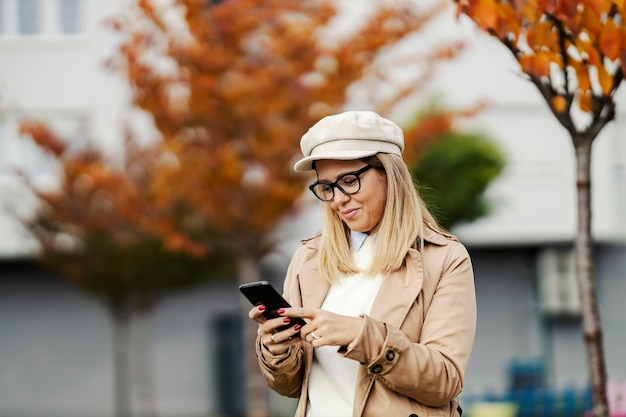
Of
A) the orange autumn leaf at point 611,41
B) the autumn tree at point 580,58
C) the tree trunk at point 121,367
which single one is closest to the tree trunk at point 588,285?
the autumn tree at point 580,58

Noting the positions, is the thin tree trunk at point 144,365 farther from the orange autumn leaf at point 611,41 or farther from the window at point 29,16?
the orange autumn leaf at point 611,41

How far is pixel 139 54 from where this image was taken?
12086mm

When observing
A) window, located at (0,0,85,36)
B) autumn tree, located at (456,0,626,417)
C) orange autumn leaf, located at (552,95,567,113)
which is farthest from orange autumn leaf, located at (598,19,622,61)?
window, located at (0,0,85,36)

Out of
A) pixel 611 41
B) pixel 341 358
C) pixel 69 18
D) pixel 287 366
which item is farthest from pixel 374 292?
pixel 69 18

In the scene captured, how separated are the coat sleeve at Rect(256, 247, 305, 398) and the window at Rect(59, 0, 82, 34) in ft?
61.1

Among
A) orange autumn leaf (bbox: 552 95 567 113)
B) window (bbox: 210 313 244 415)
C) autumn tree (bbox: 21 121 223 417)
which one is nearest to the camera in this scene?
orange autumn leaf (bbox: 552 95 567 113)

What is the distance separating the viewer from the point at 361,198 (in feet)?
9.77

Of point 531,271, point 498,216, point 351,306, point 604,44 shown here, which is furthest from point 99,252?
point 351,306

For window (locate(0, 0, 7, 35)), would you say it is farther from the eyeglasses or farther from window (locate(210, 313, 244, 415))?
the eyeglasses

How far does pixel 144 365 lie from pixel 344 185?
18.2 meters

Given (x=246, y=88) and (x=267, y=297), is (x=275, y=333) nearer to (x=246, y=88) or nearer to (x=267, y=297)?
(x=267, y=297)

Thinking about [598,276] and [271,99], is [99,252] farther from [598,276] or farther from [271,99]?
[598,276]

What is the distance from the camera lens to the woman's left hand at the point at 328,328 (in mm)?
2693

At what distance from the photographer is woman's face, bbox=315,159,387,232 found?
2977mm
